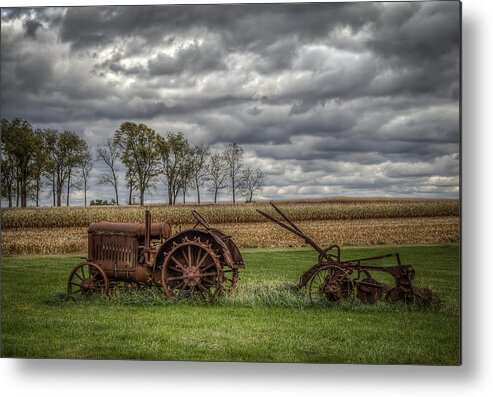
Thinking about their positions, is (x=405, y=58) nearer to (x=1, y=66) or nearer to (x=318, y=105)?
(x=318, y=105)

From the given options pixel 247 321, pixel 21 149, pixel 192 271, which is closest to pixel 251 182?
pixel 192 271

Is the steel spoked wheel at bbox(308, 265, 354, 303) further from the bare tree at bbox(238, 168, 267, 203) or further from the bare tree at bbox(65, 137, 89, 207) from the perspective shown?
the bare tree at bbox(65, 137, 89, 207)

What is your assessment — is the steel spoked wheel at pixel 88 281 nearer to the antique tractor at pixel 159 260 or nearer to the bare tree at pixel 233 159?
the antique tractor at pixel 159 260

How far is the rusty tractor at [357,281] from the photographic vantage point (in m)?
7.02

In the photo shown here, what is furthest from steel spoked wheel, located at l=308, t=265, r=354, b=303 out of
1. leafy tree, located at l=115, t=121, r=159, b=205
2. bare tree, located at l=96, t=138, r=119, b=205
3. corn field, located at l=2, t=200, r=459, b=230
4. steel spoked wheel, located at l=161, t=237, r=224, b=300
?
bare tree, located at l=96, t=138, r=119, b=205

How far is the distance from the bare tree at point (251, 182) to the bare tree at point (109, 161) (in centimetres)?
139

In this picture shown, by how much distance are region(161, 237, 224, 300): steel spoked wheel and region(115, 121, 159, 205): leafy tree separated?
0.73 meters

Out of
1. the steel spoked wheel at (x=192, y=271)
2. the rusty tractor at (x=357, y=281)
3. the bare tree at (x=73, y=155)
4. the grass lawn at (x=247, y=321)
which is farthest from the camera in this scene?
the bare tree at (x=73, y=155)

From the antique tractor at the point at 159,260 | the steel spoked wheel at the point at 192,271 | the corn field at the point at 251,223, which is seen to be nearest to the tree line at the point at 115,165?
the corn field at the point at 251,223

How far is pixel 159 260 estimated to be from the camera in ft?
24.5

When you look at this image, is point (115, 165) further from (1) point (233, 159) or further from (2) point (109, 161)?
(1) point (233, 159)

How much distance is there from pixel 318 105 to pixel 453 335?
2686mm

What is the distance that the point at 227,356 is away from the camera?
272 inches

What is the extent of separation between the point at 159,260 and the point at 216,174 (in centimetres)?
113
